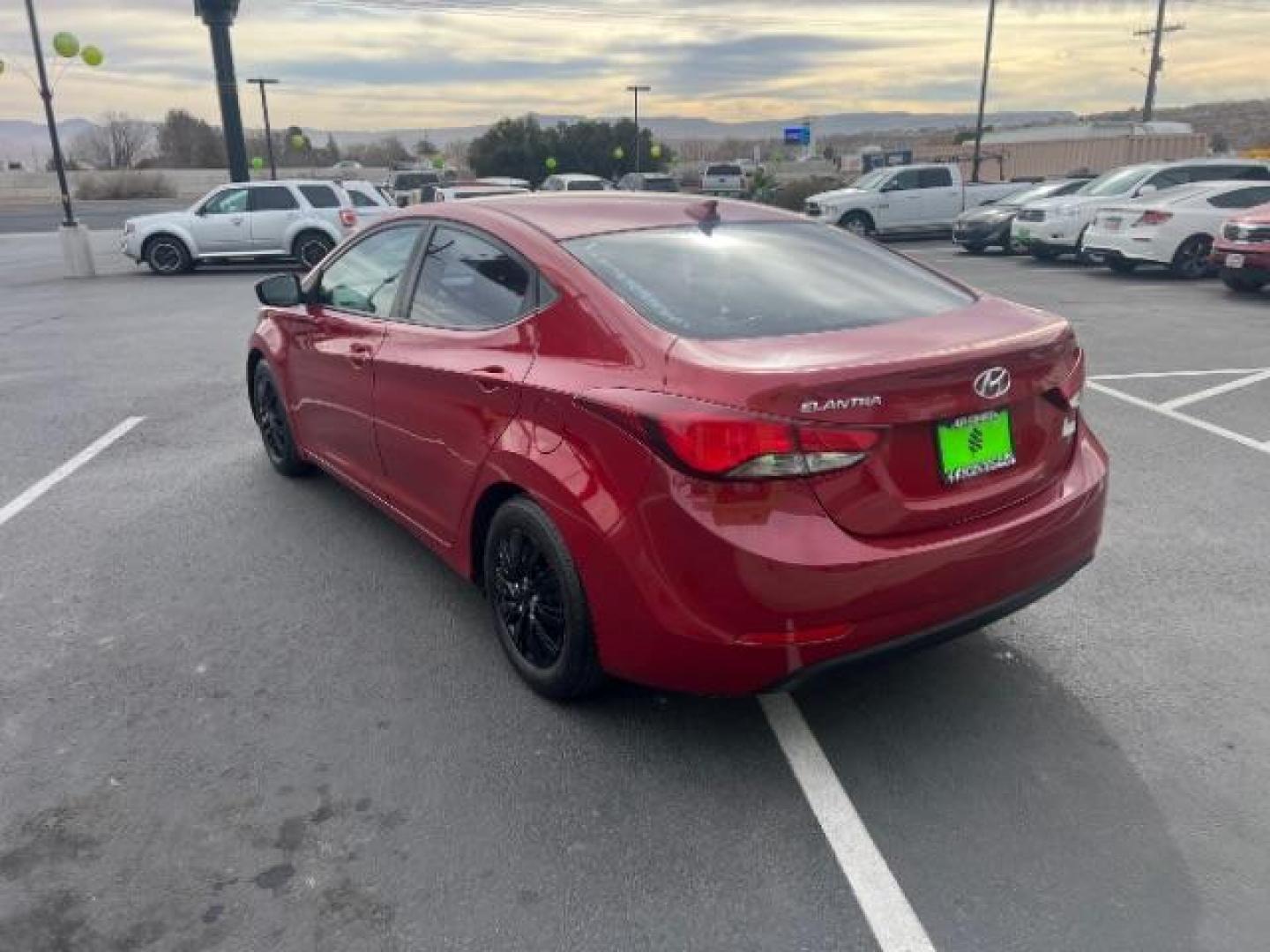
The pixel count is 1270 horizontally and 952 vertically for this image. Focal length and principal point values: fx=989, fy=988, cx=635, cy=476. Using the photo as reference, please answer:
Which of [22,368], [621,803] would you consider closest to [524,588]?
[621,803]

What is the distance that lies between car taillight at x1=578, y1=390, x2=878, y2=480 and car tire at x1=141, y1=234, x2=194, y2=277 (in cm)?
1816

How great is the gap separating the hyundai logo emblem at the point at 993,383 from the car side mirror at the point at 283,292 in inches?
134

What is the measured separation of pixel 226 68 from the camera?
22766 mm

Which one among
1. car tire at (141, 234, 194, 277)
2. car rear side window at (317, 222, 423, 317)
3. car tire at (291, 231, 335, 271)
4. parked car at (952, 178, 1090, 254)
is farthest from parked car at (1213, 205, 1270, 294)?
car tire at (141, 234, 194, 277)

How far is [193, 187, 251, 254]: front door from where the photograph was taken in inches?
717

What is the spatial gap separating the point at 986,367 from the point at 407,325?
2198 millimetres

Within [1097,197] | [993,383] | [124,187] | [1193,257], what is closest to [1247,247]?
[1193,257]

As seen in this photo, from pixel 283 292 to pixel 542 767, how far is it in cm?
303

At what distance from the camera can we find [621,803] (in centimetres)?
275

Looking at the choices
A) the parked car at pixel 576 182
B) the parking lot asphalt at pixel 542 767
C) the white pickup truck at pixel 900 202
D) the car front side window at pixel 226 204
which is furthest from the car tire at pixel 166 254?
the parking lot asphalt at pixel 542 767

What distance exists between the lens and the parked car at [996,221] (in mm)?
19605

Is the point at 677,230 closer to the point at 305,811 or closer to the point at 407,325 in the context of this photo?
the point at 407,325

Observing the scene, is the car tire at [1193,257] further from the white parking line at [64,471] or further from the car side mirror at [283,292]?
the white parking line at [64,471]

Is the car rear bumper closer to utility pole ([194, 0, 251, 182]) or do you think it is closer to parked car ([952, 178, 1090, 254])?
parked car ([952, 178, 1090, 254])
